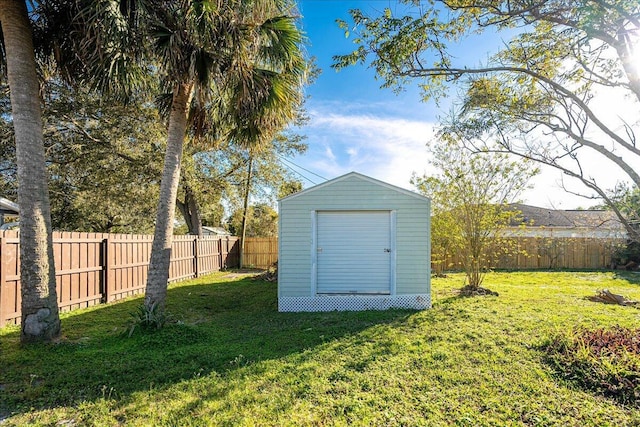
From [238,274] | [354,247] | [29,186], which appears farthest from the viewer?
[238,274]

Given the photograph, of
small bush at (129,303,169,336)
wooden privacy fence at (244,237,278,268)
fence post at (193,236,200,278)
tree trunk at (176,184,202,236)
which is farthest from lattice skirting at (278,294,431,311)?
wooden privacy fence at (244,237,278,268)

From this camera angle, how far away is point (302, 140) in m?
16.3

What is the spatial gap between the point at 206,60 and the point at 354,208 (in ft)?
12.7

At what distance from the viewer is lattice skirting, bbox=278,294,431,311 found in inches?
276

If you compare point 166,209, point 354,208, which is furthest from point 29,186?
point 354,208

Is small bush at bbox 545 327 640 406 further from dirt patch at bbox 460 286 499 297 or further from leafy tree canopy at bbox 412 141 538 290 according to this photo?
leafy tree canopy at bbox 412 141 538 290

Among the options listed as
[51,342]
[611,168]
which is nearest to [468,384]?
[611,168]

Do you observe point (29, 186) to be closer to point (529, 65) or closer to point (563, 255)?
point (529, 65)

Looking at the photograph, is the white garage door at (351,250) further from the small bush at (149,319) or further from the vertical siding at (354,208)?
the small bush at (149,319)

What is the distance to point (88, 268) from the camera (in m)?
7.30

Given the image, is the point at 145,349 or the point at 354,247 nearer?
the point at 145,349

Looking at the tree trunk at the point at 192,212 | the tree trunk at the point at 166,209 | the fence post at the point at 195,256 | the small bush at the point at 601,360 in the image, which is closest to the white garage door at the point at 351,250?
the tree trunk at the point at 166,209

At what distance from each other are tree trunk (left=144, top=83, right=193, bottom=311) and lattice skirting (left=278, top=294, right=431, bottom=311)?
2534mm

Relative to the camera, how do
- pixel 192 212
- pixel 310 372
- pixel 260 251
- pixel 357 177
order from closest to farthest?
pixel 310 372 < pixel 357 177 < pixel 192 212 < pixel 260 251
